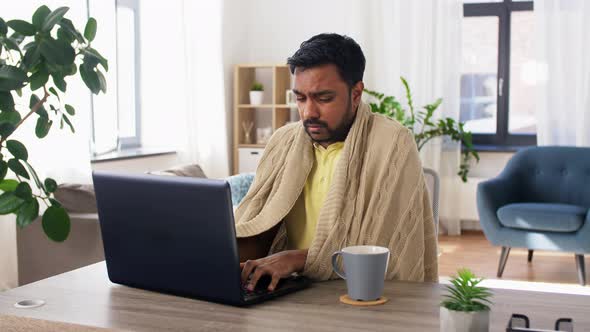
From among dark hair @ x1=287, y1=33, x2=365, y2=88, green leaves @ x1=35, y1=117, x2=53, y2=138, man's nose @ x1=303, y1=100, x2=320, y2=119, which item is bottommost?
green leaves @ x1=35, y1=117, x2=53, y2=138

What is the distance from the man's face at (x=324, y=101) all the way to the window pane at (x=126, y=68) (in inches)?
181

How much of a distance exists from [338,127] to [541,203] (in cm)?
385

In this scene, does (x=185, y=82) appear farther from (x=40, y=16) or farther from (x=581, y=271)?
(x=40, y=16)

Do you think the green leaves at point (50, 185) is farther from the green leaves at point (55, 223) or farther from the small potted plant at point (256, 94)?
the small potted plant at point (256, 94)

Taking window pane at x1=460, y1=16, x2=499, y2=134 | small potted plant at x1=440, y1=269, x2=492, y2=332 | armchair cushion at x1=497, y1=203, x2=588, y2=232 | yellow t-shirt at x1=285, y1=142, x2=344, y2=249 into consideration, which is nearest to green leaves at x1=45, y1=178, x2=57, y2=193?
small potted plant at x1=440, y1=269, x2=492, y2=332

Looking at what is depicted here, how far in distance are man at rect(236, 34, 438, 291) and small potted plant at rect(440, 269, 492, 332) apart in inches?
22.4

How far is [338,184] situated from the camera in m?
1.86

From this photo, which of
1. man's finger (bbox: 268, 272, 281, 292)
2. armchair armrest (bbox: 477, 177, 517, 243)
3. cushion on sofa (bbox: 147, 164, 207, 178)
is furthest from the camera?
armchair armrest (bbox: 477, 177, 517, 243)

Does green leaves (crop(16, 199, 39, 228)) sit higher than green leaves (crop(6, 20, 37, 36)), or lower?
lower

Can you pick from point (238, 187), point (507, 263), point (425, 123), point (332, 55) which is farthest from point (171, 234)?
point (425, 123)

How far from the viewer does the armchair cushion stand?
16.4ft

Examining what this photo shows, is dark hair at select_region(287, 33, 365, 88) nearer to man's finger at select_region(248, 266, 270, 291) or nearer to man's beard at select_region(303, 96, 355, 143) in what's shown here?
man's beard at select_region(303, 96, 355, 143)

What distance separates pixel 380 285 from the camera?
4.79ft

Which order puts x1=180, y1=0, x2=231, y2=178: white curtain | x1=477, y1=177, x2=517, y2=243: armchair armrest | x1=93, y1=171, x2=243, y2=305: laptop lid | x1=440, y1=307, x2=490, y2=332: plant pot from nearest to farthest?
x1=440, y1=307, x2=490, y2=332: plant pot → x1=93, y1=171, x2=243, y2=305: laptop lid → x1=477, y1=177, x2=517, y2=243: armchair armrest → x1=180, y1=0, x2=231, y2=178: white curtain
